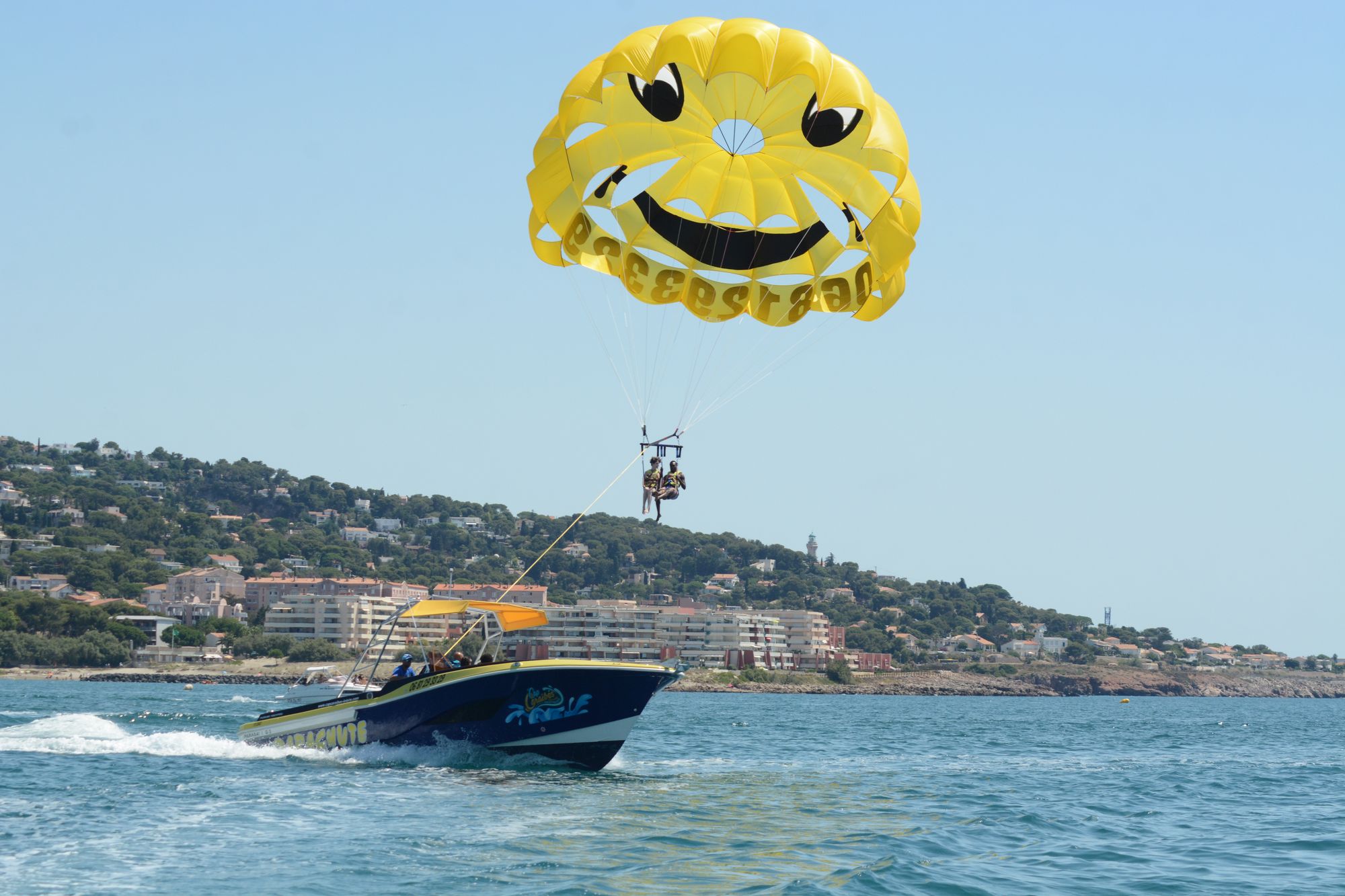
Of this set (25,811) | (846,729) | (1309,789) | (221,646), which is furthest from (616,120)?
(221,646)

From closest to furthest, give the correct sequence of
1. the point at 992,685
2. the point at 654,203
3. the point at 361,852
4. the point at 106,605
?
the point at 361,852, the point at 654,203, the point at 106,605, the point at 992,685

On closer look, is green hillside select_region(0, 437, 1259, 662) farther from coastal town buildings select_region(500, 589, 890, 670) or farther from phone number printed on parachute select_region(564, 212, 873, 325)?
phone number printed on parachute select_region(564, 212, 873, 325)

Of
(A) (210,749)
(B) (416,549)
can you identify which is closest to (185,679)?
(A) (210,749)

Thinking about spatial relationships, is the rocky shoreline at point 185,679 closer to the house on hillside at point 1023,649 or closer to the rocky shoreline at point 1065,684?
the rocky shoreline at point 1065,684

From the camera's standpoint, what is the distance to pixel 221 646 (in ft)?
325

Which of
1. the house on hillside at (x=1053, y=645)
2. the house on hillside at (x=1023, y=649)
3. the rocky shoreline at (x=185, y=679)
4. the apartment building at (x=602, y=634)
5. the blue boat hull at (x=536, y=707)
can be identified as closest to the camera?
the blue boat hull at (x=536, y=707)

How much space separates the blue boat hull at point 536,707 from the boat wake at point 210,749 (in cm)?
16

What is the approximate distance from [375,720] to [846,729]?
21.9m

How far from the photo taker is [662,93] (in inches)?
625

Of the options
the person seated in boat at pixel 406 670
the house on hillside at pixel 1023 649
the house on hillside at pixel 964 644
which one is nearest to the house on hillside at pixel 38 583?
the house on hillside at pixel 964 644

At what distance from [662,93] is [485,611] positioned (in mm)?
7408

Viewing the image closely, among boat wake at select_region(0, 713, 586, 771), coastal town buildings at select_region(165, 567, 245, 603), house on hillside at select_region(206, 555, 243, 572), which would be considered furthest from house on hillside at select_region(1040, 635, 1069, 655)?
boat wake at select_region(0, 713, 586, 771)

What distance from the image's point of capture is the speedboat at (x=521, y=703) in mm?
18469

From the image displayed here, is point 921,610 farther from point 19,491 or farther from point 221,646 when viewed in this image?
point 19,491
